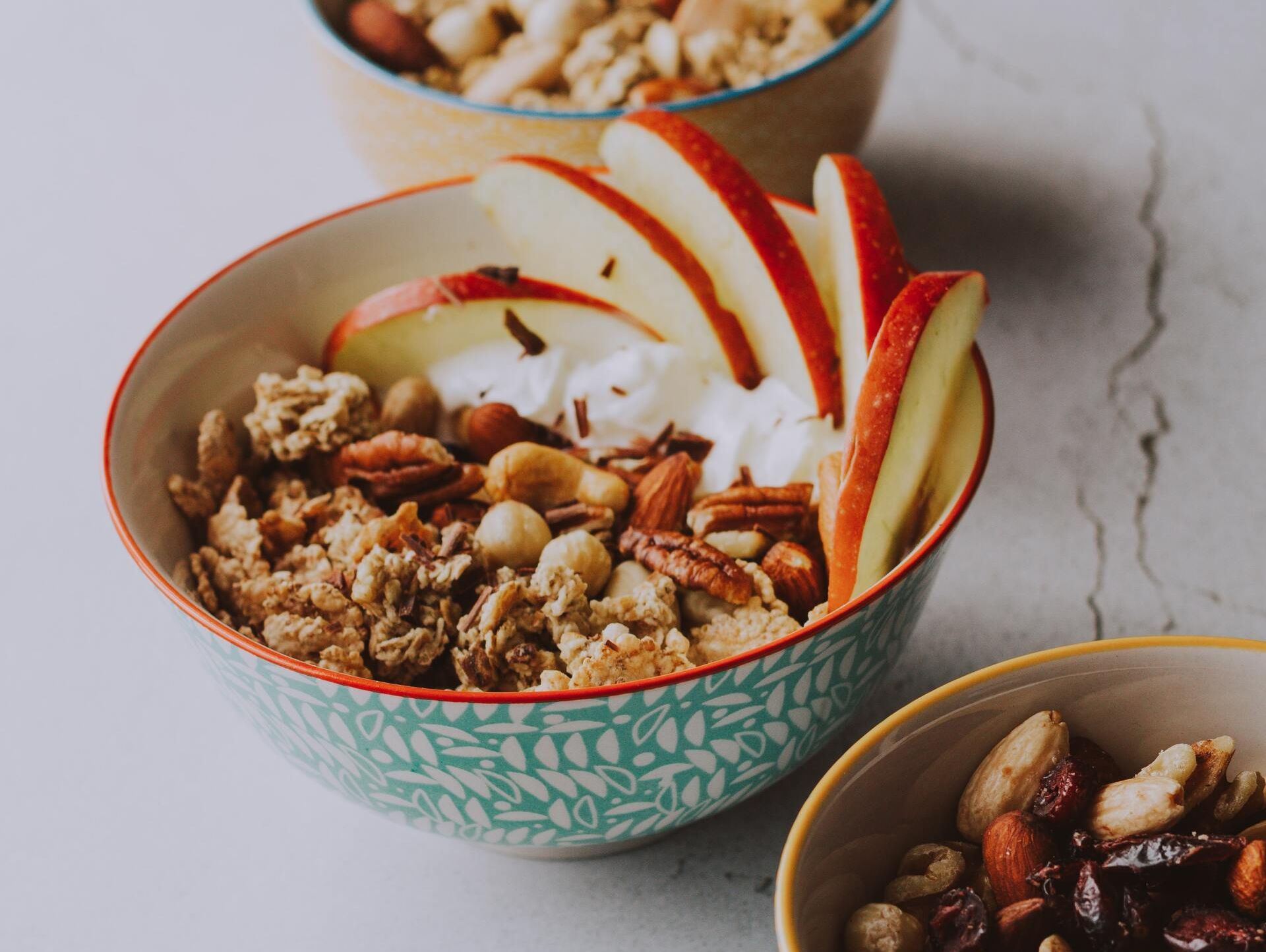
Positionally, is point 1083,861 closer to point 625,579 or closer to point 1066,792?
point 1066,792

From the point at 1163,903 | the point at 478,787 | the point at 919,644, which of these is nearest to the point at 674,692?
the point at 478,787

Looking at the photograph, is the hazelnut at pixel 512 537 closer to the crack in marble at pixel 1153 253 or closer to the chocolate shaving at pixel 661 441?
the chocolate shaving at pixel 661 441

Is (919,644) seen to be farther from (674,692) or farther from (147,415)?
(147,415)

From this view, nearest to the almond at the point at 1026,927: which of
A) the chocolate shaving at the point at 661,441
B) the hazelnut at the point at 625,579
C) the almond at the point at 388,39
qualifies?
the hazelnut at the point at 625,579

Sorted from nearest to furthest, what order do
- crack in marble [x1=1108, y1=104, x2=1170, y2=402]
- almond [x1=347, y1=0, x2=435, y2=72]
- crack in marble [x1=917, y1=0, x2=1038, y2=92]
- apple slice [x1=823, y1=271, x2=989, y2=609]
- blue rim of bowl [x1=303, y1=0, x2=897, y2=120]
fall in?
apple slice [x1=823, y1=271, x2=989, y2=609] < blue rim of bowl [x1=303, y1=0, x2=897, y2=120] < crack in marble [x1=1108, y1=104, x2=1170, y2=402] < almond [x1=347, y1=0, x2=435, y2=72] < crack in marble [x1=917, y1=0, x2=1038, y2=92]

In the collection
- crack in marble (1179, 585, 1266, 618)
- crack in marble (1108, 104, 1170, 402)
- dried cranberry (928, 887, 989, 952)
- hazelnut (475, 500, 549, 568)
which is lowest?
crack in marble (1179, 585, 1266, 618)

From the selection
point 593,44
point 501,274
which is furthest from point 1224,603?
point 593,44

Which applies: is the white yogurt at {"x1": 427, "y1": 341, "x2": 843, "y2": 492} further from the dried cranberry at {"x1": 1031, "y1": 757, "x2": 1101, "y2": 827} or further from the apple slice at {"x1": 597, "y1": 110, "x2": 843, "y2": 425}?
the dried cranberry at {"x1": 1031, "y1": 757, "x2": 1101, "y2": 827}

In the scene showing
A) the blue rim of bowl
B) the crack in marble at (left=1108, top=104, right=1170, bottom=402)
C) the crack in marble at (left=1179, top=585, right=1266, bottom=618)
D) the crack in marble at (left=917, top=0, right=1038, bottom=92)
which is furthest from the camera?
the crack in marble at (left=917, top=0, right=1038, bottom=92)

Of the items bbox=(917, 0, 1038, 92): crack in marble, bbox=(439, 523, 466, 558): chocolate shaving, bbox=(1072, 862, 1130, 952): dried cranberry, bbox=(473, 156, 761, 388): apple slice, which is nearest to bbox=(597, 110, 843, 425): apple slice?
bbox=(473, 156, 761, 388): apple slice
